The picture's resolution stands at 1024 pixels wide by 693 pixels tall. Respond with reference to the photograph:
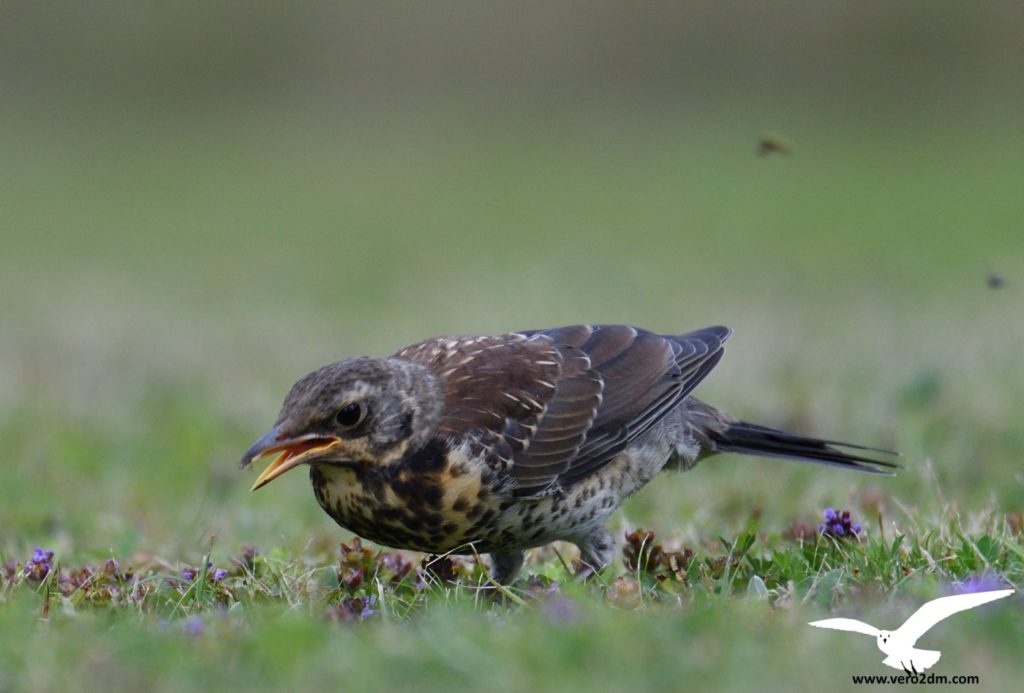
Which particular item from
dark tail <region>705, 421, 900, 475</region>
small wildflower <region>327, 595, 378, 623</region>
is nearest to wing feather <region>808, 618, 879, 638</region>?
small wildflower <region>327, 595, 378, 623</region>

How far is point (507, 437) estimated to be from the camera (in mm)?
5277

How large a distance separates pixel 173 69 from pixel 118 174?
22.4 feet

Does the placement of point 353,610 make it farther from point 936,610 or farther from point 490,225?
point 490,225

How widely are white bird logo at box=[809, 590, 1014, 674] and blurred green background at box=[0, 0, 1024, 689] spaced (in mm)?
1408

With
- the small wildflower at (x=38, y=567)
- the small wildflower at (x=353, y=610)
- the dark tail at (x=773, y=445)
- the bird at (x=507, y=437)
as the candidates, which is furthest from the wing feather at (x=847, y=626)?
the small wildflower at (x=38, y=567)

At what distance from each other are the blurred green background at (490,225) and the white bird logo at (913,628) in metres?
1.41

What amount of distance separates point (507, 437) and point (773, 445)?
1.43 metres

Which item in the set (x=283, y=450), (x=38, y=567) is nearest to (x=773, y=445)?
(x=283, y=450)

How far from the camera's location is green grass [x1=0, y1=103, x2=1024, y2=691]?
11.8ft

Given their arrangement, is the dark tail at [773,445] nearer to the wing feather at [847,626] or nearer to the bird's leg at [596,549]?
the bird's leg at [596,549]

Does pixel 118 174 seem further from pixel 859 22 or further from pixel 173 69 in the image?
pixel 859 22

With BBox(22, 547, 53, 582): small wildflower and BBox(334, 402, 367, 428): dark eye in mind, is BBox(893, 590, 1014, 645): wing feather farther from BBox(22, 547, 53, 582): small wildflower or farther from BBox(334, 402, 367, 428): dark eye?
BBox(22, 547, 53, 582): small wildflower

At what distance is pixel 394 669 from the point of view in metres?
3.46

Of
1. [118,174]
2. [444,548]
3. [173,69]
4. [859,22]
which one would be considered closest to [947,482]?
[444,548]
